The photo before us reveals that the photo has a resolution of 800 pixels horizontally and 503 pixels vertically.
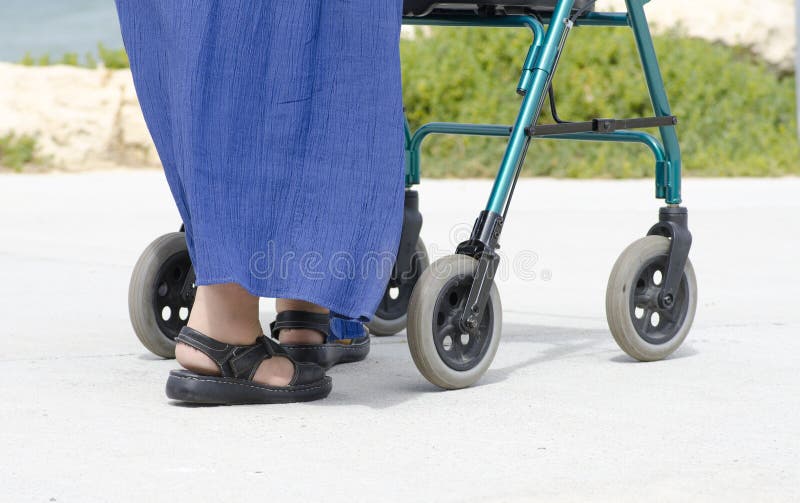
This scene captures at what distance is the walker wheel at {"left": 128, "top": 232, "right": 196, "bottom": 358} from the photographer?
2801 mm

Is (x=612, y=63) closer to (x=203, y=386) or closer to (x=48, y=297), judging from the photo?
(x=48, y=297)

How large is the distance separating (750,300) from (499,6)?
1.41 metres

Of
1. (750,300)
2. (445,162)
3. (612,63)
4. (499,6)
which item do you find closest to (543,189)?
(445,162)

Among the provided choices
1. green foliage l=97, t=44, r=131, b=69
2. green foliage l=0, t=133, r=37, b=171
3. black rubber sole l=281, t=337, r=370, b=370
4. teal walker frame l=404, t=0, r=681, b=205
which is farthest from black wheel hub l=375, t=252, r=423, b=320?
green foliage l=97, t=44, r=131, b=69

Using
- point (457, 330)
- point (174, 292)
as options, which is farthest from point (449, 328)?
point (174, 292)

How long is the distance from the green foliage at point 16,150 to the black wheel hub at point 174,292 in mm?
5484

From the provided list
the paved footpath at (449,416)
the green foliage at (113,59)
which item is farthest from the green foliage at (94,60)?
the paved footpath at (449,416)

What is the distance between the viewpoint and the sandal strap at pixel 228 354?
2355 millimetres

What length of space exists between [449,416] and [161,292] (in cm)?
86

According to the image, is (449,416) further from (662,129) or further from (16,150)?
(16,150)

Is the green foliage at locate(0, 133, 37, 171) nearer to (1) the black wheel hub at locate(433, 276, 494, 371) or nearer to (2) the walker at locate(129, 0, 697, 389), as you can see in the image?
(2) the walker at locate(129, 0, 697, 389)

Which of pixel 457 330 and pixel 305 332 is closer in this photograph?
pixel 457 330

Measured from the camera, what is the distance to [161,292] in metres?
2.86

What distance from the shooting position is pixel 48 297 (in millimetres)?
3766
